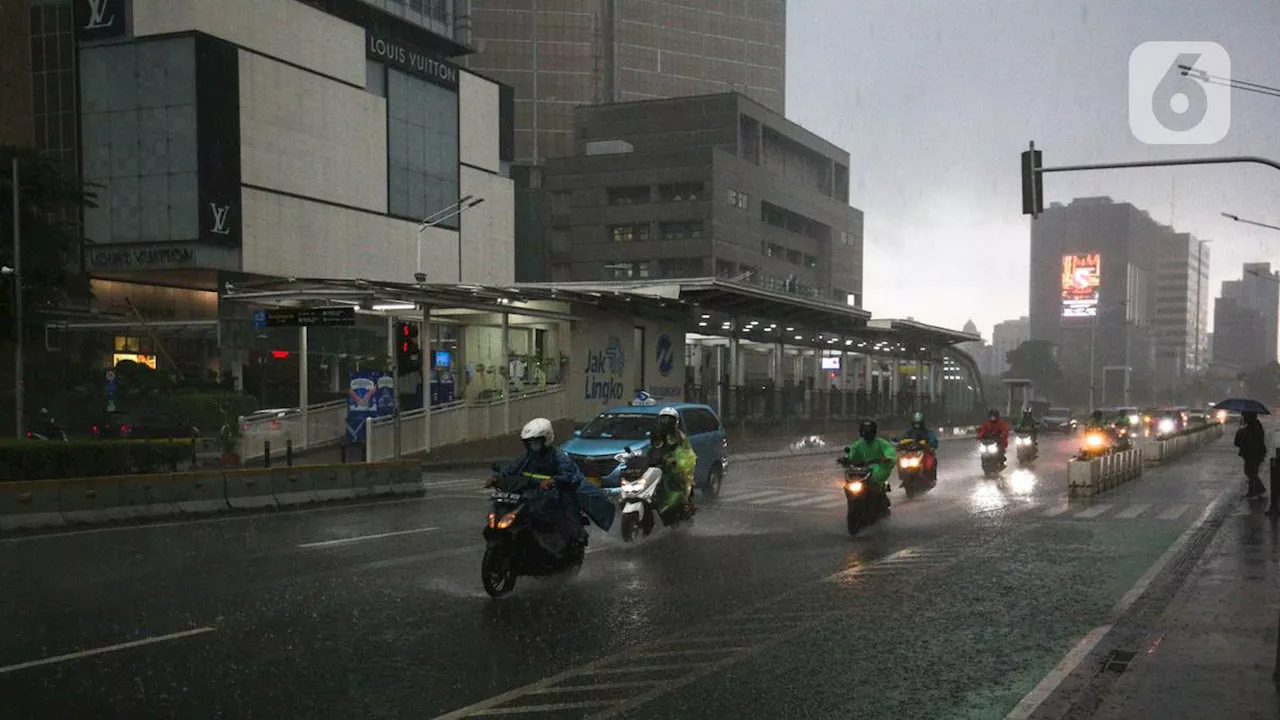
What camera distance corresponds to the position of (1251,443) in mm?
21906

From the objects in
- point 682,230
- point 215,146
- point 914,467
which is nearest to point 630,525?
point 914,467

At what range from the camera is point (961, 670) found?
25.3ft

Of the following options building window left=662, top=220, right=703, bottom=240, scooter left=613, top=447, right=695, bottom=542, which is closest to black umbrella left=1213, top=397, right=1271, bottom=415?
scooter left=613, top=447, right=695, bottom=542

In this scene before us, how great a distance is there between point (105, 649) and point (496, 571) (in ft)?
11.4

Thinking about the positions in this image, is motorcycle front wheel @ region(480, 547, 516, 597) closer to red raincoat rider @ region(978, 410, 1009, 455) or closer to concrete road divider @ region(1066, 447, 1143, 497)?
concrete road divider @ region(1066, 447, 1143, 497)

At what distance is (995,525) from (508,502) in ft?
30.6

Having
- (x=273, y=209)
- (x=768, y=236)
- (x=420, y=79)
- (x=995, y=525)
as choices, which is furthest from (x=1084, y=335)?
(x=995, y=525)

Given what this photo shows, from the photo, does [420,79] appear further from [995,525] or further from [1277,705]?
[1277,705]

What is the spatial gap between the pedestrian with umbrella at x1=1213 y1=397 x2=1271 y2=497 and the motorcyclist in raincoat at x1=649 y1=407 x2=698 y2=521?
12.2 metres

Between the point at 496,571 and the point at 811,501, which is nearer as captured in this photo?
the point at 496,571

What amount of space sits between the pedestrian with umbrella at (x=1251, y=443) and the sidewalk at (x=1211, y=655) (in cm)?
1054

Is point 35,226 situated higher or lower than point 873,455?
higher

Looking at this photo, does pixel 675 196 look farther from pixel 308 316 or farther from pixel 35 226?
pixel 308 316

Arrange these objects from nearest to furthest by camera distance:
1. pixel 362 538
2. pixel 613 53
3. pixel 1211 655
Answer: pixel 1211 655, pixel 362 538, pixel 613 53
